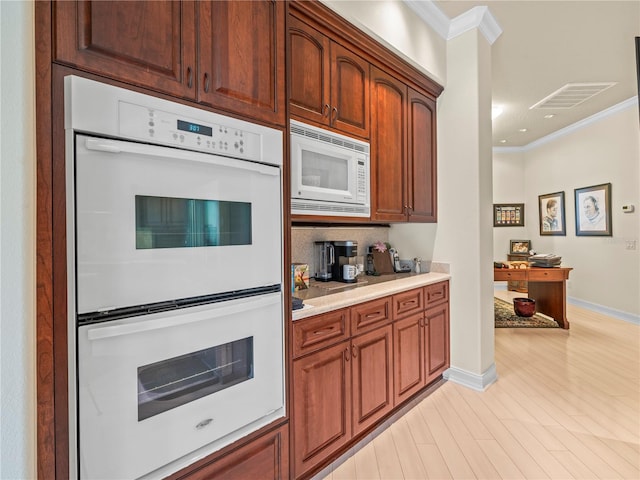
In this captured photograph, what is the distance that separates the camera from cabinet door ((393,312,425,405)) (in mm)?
2367

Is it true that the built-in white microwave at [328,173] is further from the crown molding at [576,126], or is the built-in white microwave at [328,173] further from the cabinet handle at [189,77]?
the crown molding at [576,126]

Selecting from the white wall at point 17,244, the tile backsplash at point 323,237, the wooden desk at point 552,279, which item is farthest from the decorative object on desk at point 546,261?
the white wall at point 17,244

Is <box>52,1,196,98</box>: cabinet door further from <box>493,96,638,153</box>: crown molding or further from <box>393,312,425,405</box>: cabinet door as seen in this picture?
<box>493,96,638,153</box>: crown molding

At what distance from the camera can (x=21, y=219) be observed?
0.91 meters

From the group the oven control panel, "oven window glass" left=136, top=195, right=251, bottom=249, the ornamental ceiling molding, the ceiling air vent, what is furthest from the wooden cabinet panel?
the ceiling air vent

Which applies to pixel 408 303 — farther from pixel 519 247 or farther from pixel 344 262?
pixel 519 247

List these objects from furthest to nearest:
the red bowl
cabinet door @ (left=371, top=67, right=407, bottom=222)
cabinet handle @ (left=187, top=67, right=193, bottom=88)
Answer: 1. the red bowl
2. cabinet door @ (left=371, top=67, right=407, bottom=222)
3. cabinet handle @ (left=187, top=67, right=193, bottom=88)

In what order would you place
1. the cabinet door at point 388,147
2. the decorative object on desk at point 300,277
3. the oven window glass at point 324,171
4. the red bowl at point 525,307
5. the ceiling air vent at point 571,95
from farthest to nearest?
1. the red bowl at point 525,307
2. the ceiling air vent at point 571,95
3. the cabinet door at point 388,147
4. the decorative object on desk at point 300,277
5. the oven window glass at point 324,171

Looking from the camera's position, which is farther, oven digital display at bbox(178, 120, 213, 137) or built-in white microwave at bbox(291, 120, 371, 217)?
built-in white microwave at bbox(291, 120, 371, 217)

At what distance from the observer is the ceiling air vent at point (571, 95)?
13.6ft

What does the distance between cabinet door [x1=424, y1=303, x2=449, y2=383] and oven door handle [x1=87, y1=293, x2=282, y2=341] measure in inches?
65.7

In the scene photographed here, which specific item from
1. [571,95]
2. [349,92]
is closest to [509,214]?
[571,95]

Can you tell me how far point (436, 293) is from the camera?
2855 mm

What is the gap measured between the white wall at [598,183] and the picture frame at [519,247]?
133 millimetres
